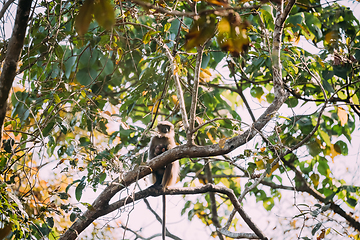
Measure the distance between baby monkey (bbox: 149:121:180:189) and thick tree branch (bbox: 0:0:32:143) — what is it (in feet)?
9.03

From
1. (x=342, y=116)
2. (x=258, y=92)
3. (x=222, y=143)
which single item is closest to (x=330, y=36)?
(x=222, y=143)

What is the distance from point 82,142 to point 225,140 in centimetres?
225

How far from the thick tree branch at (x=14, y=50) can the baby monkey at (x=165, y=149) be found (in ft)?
9.03

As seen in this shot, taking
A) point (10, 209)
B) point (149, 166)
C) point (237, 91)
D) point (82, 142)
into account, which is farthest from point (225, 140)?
point (237, 91)

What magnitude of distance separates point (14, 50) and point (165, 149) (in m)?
3.17

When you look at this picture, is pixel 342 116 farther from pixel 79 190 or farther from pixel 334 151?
pixel 79 190

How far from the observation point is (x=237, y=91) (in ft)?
17.3

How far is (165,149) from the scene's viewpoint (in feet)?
15.5

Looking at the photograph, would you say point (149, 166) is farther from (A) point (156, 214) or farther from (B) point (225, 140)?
(A) point (156, 214)

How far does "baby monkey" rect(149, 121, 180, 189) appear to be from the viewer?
4.44 metres

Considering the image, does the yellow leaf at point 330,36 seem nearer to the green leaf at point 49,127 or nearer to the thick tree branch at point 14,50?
the thick tree branch at point 14,50

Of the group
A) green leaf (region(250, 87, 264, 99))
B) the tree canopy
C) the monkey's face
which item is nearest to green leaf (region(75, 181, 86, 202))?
the tree canopy

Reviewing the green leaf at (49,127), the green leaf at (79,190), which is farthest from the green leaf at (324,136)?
the green leaf at (49,127)

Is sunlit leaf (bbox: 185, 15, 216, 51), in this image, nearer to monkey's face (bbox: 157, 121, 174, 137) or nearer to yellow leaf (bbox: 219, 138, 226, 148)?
yellow leaf (bbox: 219, 138, 226, 148)
